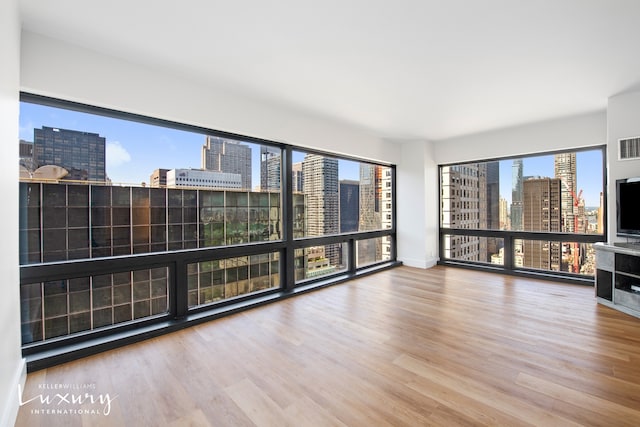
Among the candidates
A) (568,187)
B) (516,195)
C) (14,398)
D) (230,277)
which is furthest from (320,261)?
(568,187)

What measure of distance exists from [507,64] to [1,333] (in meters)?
4.28

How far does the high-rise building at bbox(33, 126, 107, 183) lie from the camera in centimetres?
235

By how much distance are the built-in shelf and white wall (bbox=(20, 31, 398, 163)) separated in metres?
4.04

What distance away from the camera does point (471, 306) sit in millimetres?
3551

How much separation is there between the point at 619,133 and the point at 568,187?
1.25 metres

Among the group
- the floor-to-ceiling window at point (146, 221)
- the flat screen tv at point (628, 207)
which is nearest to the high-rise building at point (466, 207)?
the flat screen tv at point (628, 207)

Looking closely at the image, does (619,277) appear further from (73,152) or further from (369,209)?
(73,152)

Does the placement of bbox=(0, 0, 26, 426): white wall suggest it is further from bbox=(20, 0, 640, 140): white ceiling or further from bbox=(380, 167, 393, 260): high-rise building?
bbox=(380, 167, 393, 260): high-rise building

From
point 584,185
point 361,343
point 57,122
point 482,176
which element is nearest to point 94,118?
point 57,122

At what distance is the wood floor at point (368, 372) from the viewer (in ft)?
5.68

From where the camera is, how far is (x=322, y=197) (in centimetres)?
477

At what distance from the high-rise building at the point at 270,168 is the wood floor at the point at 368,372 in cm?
167

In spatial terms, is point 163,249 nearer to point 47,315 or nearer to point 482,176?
point 47,315

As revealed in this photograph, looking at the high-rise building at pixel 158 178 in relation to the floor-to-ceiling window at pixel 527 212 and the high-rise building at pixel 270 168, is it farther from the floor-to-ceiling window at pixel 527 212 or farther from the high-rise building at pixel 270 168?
the floor-to-ceiling window at pixel 527 212
